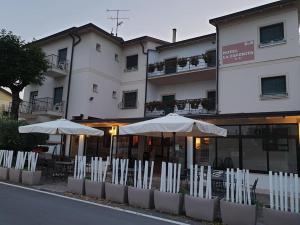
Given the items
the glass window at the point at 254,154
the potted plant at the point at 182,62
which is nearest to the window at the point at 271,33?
the potted plant at the point at 182,62

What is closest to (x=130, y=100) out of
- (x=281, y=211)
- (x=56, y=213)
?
(x=56, y=213)

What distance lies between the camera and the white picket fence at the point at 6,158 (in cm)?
1272

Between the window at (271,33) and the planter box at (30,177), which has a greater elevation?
the window at (271,33)

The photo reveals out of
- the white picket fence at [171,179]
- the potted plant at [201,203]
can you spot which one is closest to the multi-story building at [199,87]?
the white picket fence at [171,179]

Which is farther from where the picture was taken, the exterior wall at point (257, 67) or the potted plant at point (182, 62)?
the potted plant at point (182, 62)

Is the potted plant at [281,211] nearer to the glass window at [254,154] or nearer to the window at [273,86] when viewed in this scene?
the glass window at [254,154]

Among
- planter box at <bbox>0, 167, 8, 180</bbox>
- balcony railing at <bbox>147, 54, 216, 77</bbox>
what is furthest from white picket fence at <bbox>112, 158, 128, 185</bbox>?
balcony railing at <bbox>147, 54, 216, 77</bbox>

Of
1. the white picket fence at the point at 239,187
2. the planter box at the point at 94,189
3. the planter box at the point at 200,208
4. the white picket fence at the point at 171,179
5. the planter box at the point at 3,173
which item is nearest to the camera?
the white picket fence at the point at 239,187

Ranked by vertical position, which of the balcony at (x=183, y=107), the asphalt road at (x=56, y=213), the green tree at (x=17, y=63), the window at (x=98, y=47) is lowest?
the asphalt road at (x=56, y=213)

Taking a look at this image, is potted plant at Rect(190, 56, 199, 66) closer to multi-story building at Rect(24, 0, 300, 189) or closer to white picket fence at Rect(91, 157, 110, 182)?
multi-story building at Rect(24, 0, 300, 189)

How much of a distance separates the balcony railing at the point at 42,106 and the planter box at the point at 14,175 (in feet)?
33.2

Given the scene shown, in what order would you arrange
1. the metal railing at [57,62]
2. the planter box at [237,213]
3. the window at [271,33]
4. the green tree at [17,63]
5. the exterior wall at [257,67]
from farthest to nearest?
the metal railing at [57,62] → the green tree at [17,63] → the window at [271,33] → the exterior wall at [257,67] → the planter box at [237,213]

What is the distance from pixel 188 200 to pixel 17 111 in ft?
58.6

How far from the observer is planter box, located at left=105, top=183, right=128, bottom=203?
8.87 meters
